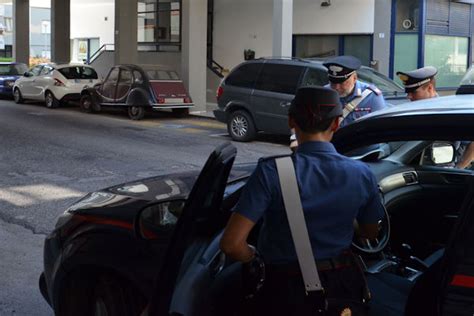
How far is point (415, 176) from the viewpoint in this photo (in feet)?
13.7

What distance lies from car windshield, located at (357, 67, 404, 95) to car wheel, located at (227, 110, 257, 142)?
245 cm

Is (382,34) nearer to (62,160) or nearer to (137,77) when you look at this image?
(137,77)

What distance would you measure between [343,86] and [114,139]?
9399mm

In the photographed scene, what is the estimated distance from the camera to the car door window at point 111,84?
63.3ft

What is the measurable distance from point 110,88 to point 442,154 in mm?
15935

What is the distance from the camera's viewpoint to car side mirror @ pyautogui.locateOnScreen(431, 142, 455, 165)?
4396mm

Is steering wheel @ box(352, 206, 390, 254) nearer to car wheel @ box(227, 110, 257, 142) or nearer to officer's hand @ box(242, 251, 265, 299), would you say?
officer's hand @ box(242, 251, 265, 299)

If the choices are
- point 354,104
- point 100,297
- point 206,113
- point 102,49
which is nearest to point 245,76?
point 206,113

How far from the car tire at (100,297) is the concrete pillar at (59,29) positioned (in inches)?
1049

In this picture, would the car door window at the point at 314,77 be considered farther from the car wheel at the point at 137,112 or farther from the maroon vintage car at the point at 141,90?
the car wheel at the point at 137,112

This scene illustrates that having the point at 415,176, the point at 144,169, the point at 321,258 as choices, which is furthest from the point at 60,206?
the point at 321,258

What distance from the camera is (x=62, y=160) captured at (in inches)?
452

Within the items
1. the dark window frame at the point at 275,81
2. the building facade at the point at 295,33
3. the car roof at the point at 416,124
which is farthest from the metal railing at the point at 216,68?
the car roof at the point at 416,124

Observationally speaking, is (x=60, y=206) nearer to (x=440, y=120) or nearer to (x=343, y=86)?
(x=343, y=86)
